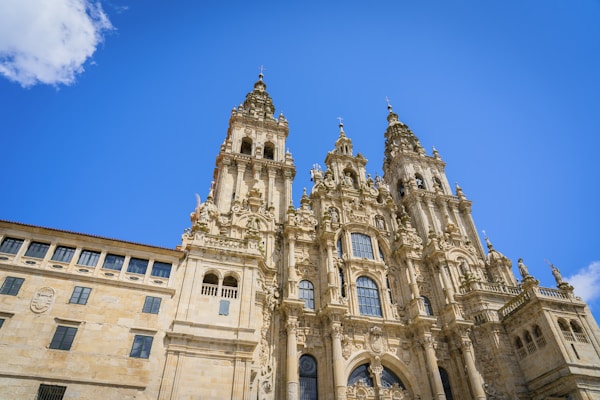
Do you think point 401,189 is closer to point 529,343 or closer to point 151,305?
point 529,343

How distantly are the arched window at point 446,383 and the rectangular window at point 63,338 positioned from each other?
22973 millimetres

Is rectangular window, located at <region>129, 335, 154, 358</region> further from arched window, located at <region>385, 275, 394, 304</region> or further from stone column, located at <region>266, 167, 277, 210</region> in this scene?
arched window, located at <region>385, 275, 394, 304</region>

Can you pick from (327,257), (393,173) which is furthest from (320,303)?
(393,173)

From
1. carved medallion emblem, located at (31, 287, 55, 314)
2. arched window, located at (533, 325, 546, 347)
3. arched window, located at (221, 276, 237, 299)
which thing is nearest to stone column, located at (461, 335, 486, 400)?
arched window, located at (533, 325, 546, 347)

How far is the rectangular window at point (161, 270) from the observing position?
2093 centimetres

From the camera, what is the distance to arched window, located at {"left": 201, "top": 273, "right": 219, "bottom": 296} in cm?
2094

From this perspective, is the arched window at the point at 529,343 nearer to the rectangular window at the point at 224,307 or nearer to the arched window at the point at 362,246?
the arched window at the point at 362,246

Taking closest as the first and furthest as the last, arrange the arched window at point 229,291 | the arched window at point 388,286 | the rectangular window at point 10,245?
the rectangular window at point 10,245 < the arched window at point 229,291 < the arched window at point 388,286

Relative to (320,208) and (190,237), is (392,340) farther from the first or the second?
(190,237)

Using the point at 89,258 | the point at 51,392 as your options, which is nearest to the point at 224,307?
the point at 89,258

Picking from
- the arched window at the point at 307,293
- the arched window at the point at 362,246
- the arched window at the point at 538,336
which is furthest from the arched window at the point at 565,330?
the arched window at the point at 307,293

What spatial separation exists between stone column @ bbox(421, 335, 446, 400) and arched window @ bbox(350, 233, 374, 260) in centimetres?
763

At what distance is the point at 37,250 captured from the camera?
64.8 feet

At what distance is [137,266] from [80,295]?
2.96 m
